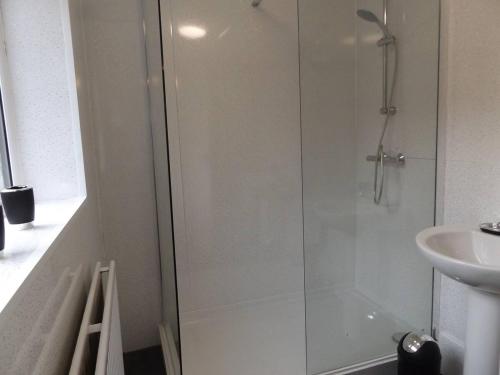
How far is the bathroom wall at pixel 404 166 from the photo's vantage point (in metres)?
1.97

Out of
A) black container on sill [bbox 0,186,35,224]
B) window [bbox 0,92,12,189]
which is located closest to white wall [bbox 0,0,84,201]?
window [bbox 0,92,12,189]

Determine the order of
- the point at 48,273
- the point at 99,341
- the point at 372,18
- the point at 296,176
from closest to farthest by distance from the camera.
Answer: the point at 48,273, the point at 99,341, the point at 372,18, the point at 296,176

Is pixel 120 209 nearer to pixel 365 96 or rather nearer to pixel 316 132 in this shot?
pixel 316 132

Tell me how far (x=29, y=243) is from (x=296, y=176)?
1.93 m

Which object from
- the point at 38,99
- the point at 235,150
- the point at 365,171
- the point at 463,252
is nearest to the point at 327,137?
the point at 365,171

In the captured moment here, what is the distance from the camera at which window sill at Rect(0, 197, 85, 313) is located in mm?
710

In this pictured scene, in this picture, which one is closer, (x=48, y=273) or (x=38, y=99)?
(x=48, y=273)

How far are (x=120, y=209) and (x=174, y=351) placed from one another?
0.90 meters

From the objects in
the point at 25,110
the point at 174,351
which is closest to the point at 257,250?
the point at 174,351

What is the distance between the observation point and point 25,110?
1.46 metres

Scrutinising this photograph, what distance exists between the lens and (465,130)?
1.78m

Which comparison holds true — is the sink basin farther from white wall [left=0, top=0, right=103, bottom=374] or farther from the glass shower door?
white wall [left=0, top=0, right=103, bottom=374]

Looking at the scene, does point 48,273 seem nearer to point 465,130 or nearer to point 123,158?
point 123,158

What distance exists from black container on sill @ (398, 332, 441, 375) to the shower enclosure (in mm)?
296
